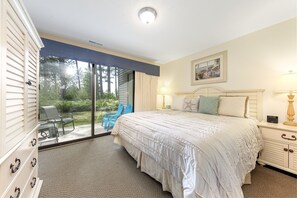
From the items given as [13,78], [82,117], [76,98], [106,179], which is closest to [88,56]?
[76,98]

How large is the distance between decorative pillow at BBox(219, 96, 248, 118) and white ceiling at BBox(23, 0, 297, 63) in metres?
1.30

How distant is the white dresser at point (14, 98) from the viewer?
2.41ft

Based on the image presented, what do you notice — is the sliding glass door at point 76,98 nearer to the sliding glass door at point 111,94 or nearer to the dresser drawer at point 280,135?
the sliding glass door at point 111,94

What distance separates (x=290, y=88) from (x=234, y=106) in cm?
76

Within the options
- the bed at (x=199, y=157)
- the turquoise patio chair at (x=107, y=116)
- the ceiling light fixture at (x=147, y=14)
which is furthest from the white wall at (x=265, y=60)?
the turquoise patio chair at (x=107, y=116)

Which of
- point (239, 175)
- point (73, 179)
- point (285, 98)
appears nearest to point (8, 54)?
→ point (73, 179)

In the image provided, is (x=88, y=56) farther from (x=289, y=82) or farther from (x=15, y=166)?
(x=289, y=82)

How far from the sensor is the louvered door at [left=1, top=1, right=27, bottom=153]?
2.58 ft

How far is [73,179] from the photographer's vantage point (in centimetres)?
170

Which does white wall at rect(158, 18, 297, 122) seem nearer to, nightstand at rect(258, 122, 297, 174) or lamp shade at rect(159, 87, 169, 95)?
nightstand at rect(258, 122, 297, 174)

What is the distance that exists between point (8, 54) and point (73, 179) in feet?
5.25

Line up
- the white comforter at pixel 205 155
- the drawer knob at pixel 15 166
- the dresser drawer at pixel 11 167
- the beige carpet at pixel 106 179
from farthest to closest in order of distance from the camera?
the beige carpet at pixel 106 179 < the white comforter at pixel 205 155 < the drawer knob at pixel 15 166 < the dresser drawer at pixel 11 167

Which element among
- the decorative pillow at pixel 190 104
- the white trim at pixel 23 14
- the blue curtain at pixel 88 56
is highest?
the blue curtain at pixel 88 56

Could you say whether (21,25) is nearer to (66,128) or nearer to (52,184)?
(52,184)
